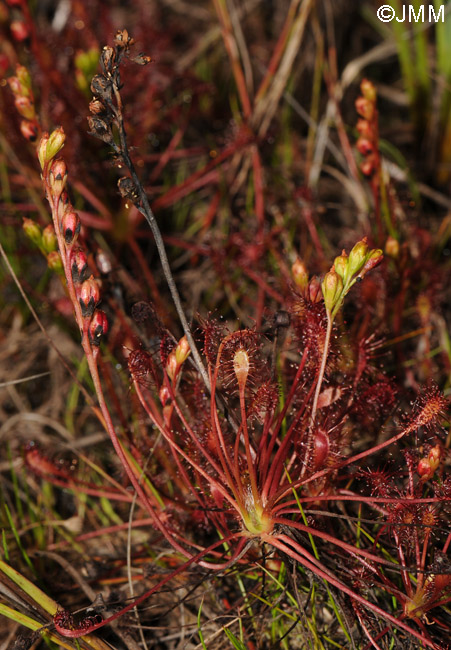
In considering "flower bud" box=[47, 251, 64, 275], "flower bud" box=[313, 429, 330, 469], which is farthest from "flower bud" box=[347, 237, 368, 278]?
"flower bud" box=[47, 251, 64, 275]

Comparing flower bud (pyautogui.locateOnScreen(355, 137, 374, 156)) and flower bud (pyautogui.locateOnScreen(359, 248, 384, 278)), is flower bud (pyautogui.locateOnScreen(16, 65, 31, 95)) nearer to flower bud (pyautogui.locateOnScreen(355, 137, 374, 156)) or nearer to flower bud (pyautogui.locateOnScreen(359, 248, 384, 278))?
flower bud (pyautogui.locateOnScreen(355, 137, 374, 156))

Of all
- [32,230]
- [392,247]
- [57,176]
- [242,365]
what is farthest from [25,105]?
[392,247]

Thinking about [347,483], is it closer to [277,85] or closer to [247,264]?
[247,264]

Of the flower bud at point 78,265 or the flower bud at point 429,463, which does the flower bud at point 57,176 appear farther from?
the flower bud at point 429,463

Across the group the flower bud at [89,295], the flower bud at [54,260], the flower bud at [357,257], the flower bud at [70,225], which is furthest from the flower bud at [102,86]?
the flower bud at [357,257]

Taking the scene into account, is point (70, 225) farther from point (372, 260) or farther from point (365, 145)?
point (365, 145)
